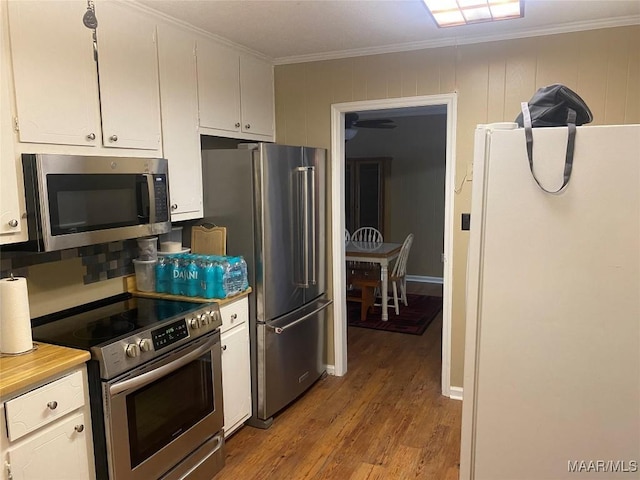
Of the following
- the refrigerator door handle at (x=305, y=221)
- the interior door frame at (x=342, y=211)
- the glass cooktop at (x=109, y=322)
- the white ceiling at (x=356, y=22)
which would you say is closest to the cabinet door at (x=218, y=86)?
the white ceiling at (x=356, y=22)

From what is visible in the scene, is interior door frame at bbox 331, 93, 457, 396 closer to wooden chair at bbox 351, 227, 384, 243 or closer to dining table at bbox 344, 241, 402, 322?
dining table at bbox 344, 241, 402, 322

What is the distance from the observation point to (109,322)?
2.31m

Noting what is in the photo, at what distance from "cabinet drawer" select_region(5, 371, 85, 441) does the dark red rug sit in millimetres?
3491

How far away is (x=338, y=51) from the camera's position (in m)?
3.48

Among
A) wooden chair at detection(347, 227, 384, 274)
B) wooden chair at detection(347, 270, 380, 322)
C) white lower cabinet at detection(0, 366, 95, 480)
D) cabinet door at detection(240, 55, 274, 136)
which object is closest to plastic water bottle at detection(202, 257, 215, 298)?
white lower cabinet at detection(0, 366, 95, 480)

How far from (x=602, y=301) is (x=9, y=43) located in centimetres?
229

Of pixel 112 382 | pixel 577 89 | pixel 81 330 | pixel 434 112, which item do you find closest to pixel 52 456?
pixel 112 382

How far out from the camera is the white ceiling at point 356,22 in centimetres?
250

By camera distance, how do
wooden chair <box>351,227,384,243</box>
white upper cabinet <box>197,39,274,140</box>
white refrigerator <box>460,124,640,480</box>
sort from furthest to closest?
wooden chair <box>351,227,384,243</box>
white upper cabinet <box>197,39,274,140</box>
white refrigerator <box>460,124,640,480</box>

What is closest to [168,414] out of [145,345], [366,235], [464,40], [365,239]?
[145,345]

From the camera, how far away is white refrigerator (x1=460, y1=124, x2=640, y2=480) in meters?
1.44

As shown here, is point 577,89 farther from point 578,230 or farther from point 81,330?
point 81,330

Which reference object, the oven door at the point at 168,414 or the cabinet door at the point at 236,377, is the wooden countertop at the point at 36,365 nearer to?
the oven door at the point at 168,414

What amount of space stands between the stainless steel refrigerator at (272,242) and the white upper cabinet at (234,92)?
0.29 meters
